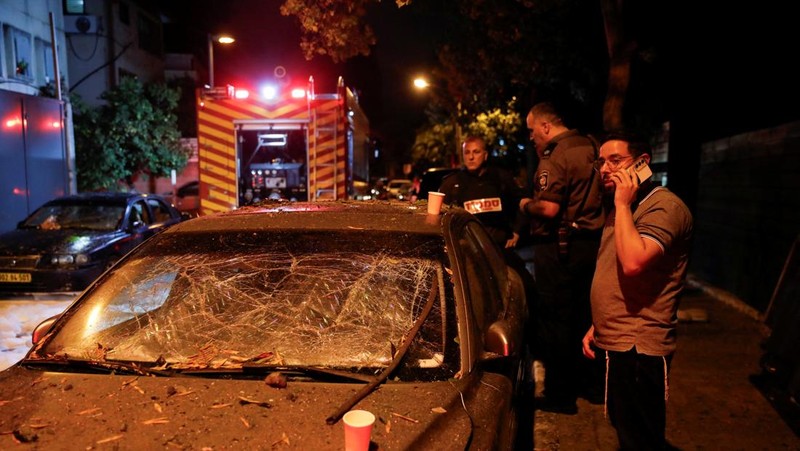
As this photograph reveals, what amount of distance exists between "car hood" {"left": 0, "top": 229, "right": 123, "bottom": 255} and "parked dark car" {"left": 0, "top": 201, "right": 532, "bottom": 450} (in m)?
5.33

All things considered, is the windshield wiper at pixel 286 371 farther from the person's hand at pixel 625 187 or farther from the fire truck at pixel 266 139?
the fire truck at pixel 266 139

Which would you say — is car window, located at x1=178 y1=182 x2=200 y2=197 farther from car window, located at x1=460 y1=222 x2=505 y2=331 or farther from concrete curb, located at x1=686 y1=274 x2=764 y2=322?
car window, located at x1=460 y1=222 x2=505 y2=331

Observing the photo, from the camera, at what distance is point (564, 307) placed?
4078 mm

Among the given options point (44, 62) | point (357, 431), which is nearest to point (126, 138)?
point (44, 62)

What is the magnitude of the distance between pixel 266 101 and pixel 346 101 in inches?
Result: 48.6

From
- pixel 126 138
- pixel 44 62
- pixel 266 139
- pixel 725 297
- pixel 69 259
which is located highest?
pixel 44 62

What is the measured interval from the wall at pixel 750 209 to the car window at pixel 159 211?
815cm

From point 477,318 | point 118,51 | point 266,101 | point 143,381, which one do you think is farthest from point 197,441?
point 118,51

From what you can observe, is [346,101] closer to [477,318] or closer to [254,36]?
[477,318]

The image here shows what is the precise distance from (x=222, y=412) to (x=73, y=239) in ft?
22.3

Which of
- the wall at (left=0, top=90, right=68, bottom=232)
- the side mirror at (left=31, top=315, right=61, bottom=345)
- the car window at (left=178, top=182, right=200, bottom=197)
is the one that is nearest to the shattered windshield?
the side mirror at (left=31, top=315, right=61, bottom=345)

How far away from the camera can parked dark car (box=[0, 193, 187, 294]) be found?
732 centimetres

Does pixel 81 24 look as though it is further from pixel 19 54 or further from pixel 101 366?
pixel 101 366

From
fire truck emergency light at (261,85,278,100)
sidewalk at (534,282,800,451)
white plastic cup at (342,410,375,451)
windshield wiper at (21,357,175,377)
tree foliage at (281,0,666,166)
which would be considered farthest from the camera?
fire truck emergency light at (261,85,278,100)
